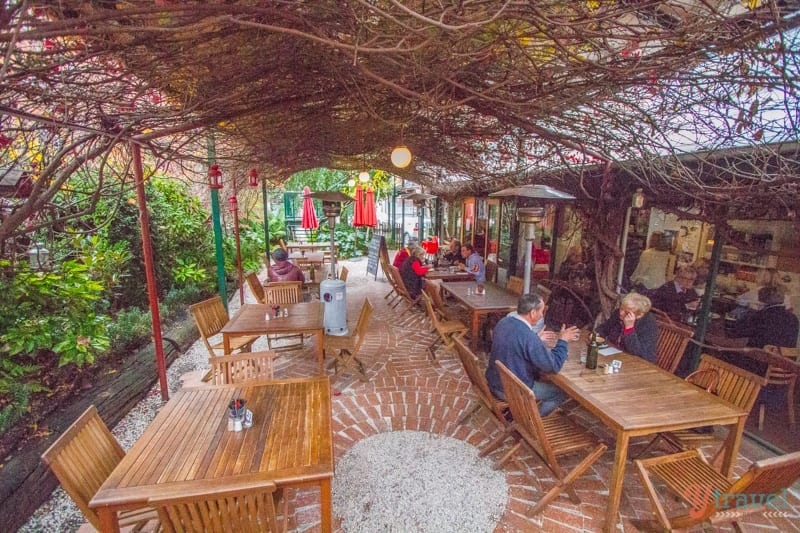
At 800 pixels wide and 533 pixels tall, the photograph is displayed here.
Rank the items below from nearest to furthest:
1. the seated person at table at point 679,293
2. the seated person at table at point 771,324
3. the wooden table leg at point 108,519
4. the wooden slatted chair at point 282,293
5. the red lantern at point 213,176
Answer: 1. the wooden table leg at point 108,519
2. the seated person at table at point 771,324
3. the seated person at table at point 679,293
4. the red lantern at point 213,176
5. the wooden slatted chair at point 282,293

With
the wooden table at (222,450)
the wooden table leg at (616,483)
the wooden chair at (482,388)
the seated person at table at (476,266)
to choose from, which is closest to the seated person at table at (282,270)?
the seated person at table at (476,266)

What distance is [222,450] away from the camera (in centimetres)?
212

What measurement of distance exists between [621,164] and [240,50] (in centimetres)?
375

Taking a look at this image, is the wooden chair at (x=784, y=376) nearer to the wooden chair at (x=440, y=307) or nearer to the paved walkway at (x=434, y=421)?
the paved walkway at (x=434, y=421)

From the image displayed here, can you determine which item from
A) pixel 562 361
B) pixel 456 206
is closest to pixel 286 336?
pixel 562 361

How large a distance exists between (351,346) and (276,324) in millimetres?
974

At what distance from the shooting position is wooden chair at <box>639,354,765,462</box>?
9.01ft

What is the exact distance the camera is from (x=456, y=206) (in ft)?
40.2

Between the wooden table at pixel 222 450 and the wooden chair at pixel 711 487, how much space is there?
7.03ft

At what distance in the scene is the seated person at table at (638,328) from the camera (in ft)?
11.6

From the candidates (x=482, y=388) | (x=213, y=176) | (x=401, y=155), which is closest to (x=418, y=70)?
(x=401, y=155)

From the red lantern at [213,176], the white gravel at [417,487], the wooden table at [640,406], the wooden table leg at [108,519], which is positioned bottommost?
the white gravel at [417,487]

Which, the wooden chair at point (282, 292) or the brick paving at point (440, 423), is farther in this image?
the wooden chair at point (282, 292)

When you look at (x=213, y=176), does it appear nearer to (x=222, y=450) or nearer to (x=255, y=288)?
(x=255, y=288)
